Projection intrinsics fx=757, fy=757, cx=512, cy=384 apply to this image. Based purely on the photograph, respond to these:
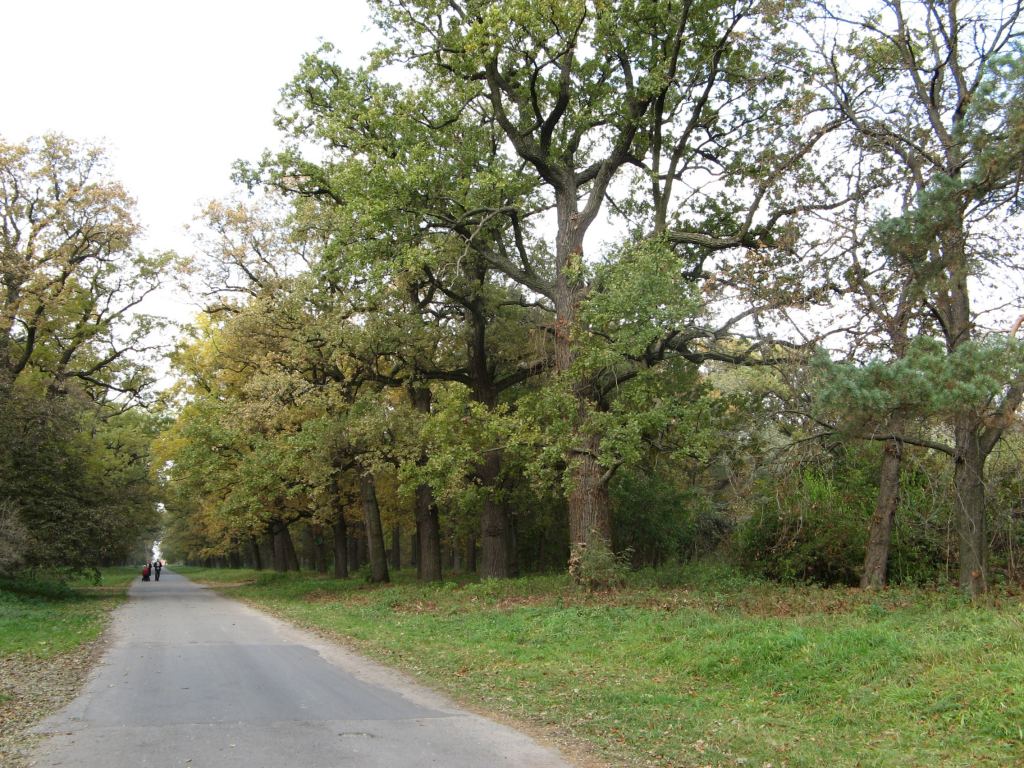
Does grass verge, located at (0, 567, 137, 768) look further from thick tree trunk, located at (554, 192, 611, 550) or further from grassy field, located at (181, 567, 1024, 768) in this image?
thick tree trunk, located at (554, 192, 611, 550)

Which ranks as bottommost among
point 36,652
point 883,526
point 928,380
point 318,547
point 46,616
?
point 318,547

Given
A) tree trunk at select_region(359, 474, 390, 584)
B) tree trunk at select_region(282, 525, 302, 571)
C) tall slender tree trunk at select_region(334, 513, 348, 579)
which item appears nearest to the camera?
tree trunk at select_region(359, 474, 390, 584)

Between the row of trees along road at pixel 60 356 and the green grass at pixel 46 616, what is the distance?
1118 millimetres

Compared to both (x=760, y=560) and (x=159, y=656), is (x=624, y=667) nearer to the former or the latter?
(x=159, y=656)

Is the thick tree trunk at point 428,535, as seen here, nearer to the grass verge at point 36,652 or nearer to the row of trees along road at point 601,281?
the row of trees along road at point 601,281

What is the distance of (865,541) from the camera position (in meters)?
16.6

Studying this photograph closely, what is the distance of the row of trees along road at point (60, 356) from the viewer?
2250 cm

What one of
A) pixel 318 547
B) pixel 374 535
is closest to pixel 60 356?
pixel 374 535

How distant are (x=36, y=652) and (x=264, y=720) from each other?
7446 mm

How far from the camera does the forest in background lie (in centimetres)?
1152

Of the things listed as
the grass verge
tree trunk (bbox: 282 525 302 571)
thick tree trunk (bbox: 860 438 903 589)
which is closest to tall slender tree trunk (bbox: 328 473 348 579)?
tree trunk (bbox: 282 525 302 571)

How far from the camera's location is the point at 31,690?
31.2 feet

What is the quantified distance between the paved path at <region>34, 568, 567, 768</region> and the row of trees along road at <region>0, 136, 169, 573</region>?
1164 cm

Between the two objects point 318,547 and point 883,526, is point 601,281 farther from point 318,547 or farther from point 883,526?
point 318,547
